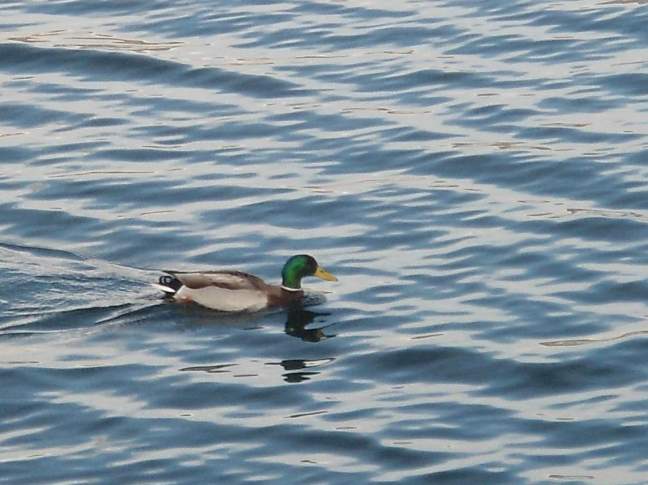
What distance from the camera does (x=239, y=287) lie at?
16.0 m

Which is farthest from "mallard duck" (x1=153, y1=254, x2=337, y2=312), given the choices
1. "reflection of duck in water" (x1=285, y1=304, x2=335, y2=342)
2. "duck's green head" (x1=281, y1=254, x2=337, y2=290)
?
"reflection of duck in water" (x1=285, y1=304, x2=335, y2=342)

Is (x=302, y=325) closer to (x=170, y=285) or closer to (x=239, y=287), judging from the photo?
(x=239, y=287)

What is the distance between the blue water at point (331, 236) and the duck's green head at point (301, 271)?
245 mm

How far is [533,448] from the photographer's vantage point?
42.2 ft

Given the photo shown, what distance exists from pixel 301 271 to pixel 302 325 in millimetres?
558

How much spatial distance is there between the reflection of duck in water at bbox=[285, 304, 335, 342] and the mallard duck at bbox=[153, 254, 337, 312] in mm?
157

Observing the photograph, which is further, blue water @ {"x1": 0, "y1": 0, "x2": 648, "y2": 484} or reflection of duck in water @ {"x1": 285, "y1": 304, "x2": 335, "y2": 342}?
reflection of duck in water @ {"x1": 285, "y1": 304, "x2": 335, "y2": 342}

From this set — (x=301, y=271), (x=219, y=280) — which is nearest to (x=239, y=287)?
(x=219, y=280)

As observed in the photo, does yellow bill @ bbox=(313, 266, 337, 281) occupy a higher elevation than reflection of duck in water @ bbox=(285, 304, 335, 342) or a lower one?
higher

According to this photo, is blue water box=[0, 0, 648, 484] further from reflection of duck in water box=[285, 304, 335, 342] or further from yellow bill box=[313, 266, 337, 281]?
yellow bill box=[313, 266, 337, 281]

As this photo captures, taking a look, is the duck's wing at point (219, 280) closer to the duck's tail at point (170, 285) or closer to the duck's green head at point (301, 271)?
the duck's tail at point (170, 285)

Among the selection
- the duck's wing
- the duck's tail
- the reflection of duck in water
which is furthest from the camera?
the duck's tail

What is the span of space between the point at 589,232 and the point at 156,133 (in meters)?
5.37

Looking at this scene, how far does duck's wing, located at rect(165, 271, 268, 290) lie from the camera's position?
629 inches
